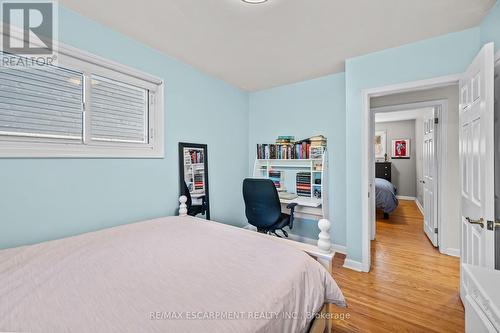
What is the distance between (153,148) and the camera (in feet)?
7.36

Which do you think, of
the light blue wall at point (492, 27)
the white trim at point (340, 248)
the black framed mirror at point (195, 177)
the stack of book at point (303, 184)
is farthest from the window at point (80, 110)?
the light blue wall at point (492, 27)

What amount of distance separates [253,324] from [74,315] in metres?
0.63

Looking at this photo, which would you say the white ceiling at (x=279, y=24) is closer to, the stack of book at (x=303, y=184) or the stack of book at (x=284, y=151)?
the stack of book at (x=284, y=151)

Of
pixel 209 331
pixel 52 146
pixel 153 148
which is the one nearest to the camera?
pixel 209 331

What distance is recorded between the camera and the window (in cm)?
149

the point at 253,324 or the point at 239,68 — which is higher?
the point at 239,68

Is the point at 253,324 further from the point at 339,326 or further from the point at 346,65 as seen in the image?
the point at 346,65

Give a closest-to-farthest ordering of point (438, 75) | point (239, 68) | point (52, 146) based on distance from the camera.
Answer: point (52, 146)
point (438, 75)
point (239, 68)

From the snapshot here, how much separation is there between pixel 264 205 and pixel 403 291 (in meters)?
1.52

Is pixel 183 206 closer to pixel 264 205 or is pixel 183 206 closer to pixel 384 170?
pixel 264 205

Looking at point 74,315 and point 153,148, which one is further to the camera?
point 153,148

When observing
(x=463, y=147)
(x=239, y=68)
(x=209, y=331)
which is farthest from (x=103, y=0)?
(x=463, y=147)

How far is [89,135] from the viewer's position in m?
1.82

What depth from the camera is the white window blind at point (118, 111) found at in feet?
6.25
